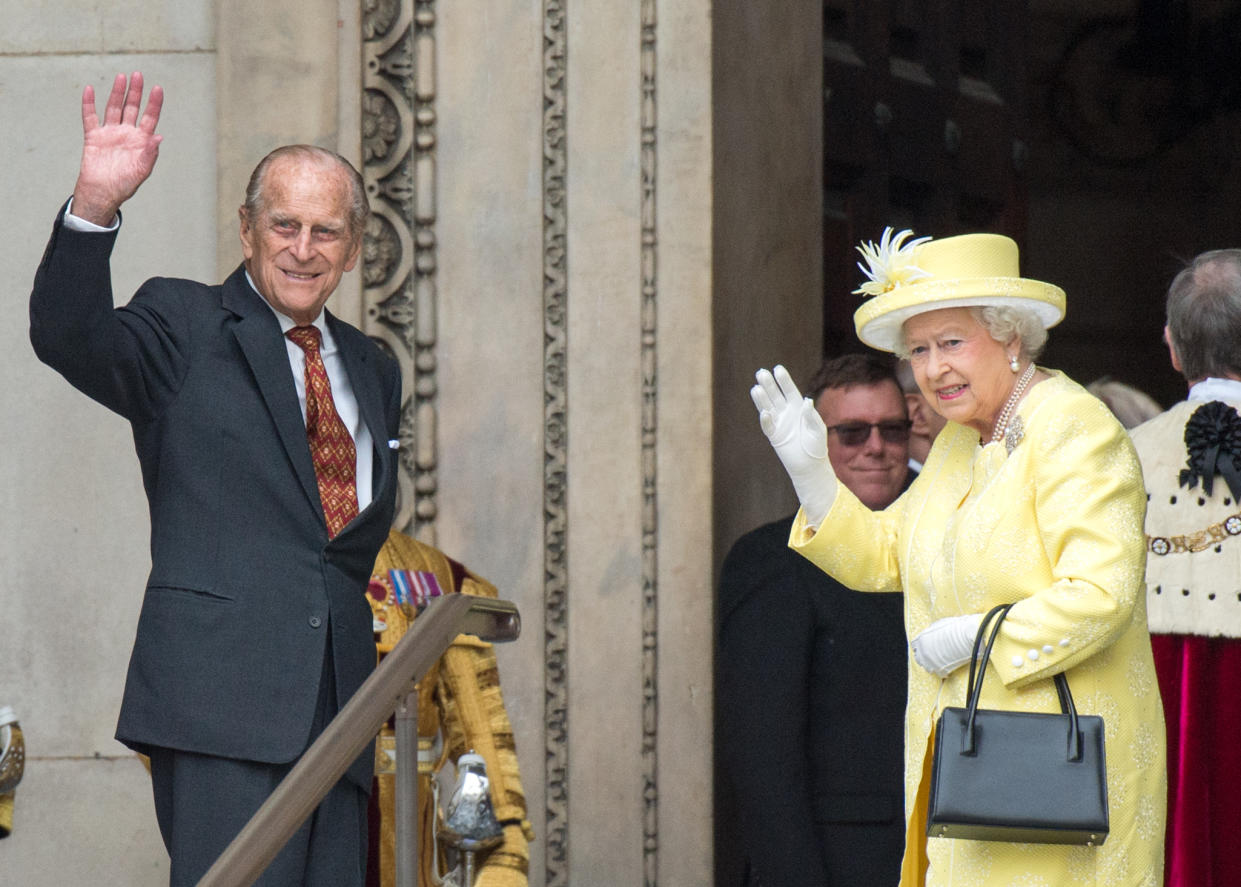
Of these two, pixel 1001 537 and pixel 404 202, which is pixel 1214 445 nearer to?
pixel 1001 537

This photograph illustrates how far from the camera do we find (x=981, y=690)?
380 cm

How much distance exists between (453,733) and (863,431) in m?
1.26

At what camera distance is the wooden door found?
283 inches

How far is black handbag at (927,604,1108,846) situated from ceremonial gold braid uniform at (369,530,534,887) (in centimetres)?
130

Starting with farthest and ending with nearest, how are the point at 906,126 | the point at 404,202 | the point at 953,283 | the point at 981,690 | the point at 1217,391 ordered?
the point at 906,126 < the point at 404,202 < the point at 1217,391 < the point at 953,283 < the point at 981,690

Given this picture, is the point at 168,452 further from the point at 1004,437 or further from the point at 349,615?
the point at 1004,437

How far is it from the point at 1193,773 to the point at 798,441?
1538 millimetres

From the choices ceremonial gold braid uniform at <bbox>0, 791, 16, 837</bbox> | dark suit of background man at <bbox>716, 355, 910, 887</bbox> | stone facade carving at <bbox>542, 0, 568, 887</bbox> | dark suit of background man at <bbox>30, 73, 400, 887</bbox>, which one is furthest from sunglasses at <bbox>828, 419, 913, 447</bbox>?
ceremonial gold braid uniform at <bbox>0, 791, 16, 837</bbox>

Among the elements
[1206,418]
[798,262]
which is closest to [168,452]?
[1206,418]

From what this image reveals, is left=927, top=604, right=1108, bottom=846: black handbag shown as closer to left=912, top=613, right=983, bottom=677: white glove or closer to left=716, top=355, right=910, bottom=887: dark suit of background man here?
left=912, top=613, right=983, bottom=677: white glove

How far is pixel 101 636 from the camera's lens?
5852mm

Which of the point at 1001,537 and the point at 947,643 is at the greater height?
the point at 1001,537

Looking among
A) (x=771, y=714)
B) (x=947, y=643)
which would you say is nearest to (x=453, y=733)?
(x=771, y=714)

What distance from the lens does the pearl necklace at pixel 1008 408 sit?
395 centimetres
